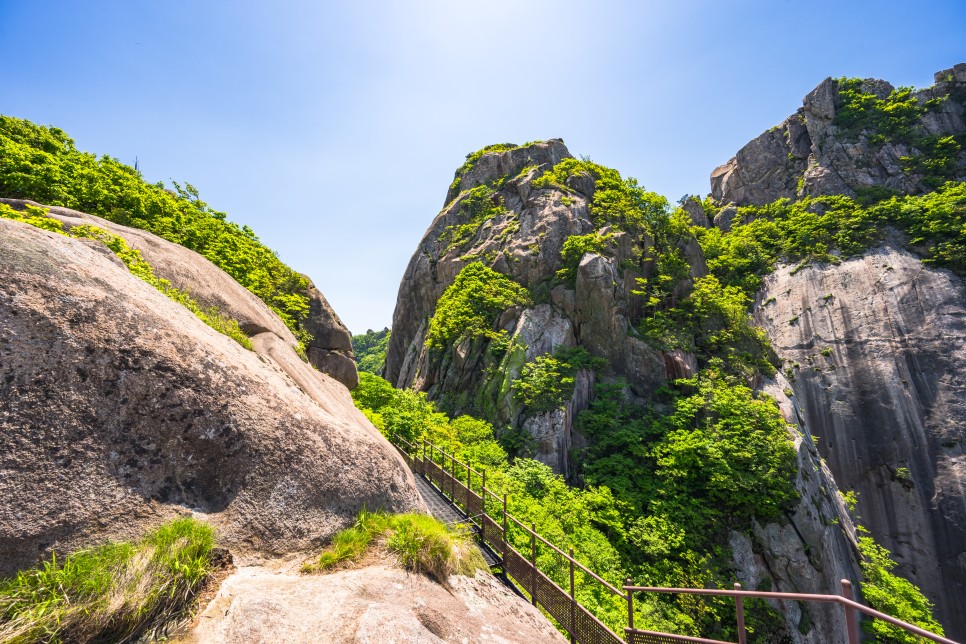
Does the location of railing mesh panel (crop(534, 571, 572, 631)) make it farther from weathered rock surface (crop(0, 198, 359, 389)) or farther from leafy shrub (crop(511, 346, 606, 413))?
leafy shrub (crop(511, 346, 606, 413))

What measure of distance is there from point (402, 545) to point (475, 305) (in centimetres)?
1814

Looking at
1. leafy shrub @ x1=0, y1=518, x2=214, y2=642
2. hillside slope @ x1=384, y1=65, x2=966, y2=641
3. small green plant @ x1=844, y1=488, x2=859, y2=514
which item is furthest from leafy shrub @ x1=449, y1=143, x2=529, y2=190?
leafy shrub @ x1=0, y1=518, x2=214, y2=642

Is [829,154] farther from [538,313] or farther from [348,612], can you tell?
[348,612]

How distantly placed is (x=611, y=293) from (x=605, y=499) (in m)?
10.7

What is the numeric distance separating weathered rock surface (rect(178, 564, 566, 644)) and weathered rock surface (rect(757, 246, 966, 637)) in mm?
23484

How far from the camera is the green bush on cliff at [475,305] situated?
21219 mm

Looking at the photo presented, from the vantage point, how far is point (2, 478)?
8.41ft

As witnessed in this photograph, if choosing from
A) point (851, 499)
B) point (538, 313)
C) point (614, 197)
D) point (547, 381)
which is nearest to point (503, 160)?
point (614, 197)

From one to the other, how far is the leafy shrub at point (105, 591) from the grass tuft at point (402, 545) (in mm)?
1083

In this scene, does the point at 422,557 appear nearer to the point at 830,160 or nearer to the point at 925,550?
the point at 925,550

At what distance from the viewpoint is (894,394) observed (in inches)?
797

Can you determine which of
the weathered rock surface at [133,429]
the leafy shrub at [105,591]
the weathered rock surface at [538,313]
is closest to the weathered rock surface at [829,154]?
the weathered rock surface at [538,313]

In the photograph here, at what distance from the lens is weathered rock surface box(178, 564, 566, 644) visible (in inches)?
106

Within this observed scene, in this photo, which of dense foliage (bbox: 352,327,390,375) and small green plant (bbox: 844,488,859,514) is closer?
small green plant (bbox: 844,488,859,514)
